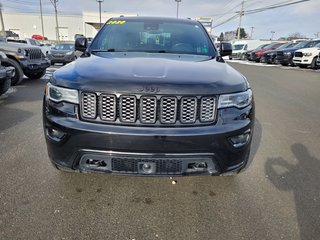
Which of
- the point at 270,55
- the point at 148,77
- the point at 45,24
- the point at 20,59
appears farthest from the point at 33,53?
the point at 45,24

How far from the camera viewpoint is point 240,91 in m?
2.39

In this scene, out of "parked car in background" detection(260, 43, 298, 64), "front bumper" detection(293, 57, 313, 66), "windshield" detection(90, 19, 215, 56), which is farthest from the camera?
"parked car in background" detection(260, 43, 298, 64)

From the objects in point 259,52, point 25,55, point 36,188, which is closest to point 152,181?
point 36,188

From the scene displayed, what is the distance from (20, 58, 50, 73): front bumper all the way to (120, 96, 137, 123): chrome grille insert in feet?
26.3

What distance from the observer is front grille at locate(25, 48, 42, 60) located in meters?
9.16

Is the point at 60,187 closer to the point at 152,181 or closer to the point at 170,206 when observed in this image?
the point at 152,181

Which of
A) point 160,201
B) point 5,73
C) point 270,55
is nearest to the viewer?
point 160,201

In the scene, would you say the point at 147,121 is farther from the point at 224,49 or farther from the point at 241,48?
the point at 241,48

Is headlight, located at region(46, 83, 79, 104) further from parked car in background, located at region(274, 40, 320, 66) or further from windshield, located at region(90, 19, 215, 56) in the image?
parked car in background, located at region(274, 40, 320, 66)

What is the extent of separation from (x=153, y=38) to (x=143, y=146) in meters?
1.94

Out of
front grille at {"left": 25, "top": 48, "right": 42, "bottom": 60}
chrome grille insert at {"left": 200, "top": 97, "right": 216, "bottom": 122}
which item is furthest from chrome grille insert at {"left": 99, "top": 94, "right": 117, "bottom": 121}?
front grille at {"left": 25, "top": 48, "right": 42, "bottom": 60}

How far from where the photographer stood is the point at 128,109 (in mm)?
2203

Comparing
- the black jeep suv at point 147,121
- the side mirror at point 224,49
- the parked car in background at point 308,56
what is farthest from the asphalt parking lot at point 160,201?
the parked car in background at point 308,56

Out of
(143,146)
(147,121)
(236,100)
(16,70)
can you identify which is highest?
(236,100)
